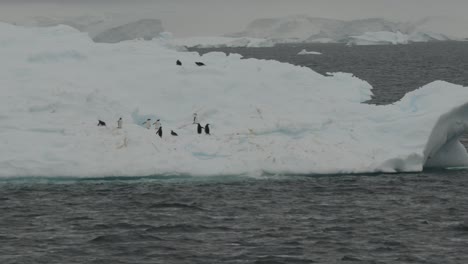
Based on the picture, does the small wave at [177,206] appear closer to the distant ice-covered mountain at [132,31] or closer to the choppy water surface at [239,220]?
the choppy water surface at [239,220]

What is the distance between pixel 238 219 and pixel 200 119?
341 inches

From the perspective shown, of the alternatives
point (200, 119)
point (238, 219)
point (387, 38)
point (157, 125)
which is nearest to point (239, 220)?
point (238, 219)

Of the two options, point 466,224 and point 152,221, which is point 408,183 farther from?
point 152,221

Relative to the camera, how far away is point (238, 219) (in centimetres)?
2155

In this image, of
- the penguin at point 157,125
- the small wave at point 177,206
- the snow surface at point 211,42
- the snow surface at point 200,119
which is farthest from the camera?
the snow surface at point 211,42

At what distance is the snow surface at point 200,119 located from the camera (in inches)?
1042

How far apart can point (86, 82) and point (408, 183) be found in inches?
493

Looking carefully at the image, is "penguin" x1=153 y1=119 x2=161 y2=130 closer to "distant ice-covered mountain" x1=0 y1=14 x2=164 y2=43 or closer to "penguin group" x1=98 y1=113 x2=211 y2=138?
"penguin group" x1=98 y1=113 x2=211 y2=138

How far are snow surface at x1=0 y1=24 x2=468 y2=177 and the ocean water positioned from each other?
552 mm

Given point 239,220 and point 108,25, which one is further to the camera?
point 108,25

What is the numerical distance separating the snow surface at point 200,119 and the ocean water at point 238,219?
21.7 inches

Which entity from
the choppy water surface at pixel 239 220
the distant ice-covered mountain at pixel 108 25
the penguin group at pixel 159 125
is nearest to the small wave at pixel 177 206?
the choppy water surface at pixel 239 220

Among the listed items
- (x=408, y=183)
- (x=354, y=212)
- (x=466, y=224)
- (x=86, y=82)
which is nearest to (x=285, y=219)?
(x=354, y=212)

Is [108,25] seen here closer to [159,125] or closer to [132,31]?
[132,31]
